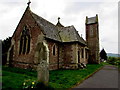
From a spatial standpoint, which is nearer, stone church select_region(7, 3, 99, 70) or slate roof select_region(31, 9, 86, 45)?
stone church select_region(7, 3, 99, 70)

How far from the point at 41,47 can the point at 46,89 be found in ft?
11.5

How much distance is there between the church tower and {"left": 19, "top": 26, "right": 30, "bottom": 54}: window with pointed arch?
2423 centimetres

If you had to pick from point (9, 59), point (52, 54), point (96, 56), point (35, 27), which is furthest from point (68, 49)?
point (96, 56)

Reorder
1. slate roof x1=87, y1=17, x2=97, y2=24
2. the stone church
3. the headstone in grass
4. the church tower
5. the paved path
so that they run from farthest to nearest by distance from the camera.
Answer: slate roof x1=87, y1=17, x2=97, y2=24 → the church tower → the stone church → the paved path → the headstone in grass

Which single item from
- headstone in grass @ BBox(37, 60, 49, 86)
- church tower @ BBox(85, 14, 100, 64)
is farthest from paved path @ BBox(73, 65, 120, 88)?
church tower @ BBox(85, 14, 100, 64)

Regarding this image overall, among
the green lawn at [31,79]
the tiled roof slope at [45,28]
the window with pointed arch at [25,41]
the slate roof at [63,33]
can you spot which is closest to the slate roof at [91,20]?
the slate roof at [63,33]

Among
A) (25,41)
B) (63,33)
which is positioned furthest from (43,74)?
(63,33)

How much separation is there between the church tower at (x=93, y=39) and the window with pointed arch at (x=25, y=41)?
24229mm

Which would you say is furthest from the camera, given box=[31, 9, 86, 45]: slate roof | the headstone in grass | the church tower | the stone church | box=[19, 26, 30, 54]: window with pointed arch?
the church tower

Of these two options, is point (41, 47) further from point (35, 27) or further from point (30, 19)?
point (30, 19)

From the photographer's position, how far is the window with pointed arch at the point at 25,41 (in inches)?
743

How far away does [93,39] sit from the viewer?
37406mm

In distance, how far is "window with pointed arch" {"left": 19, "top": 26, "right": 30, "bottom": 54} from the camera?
18875 mm

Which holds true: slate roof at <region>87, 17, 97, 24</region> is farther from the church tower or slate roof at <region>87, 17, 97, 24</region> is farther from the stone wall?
the stone wall
